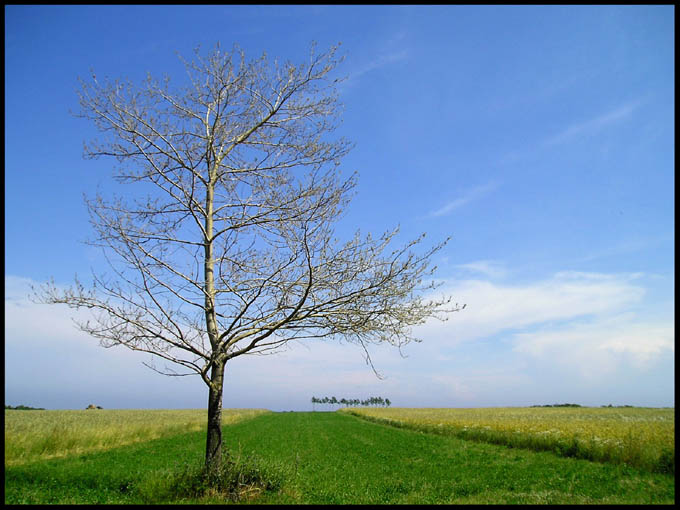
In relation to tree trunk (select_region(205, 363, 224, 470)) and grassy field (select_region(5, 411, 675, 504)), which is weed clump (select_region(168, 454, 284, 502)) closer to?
grassy field (select_region(5, 411, 675, 504))

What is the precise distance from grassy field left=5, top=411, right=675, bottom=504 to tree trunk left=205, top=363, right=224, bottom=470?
1.63 ft

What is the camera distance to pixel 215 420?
7727mm

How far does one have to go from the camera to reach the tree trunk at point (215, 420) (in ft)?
24.7

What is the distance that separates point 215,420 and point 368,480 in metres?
5.91

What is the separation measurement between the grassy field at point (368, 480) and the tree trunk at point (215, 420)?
50 centimetres

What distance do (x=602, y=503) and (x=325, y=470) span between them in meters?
7.56

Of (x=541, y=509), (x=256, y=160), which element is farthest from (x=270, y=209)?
(x=541, y=509)

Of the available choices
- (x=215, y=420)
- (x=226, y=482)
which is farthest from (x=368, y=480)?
(x=215, y=420)

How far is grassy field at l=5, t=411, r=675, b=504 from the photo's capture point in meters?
7.74

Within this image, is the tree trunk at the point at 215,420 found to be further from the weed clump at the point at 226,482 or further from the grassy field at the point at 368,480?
the grassy field at the point at 368,480

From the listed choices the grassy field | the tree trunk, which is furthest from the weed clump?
the tree trunk

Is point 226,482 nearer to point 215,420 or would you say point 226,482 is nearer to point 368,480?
point 215,420

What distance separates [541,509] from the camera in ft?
26.1

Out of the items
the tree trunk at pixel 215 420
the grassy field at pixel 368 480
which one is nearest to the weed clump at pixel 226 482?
the grassy field at pixel 368 480
